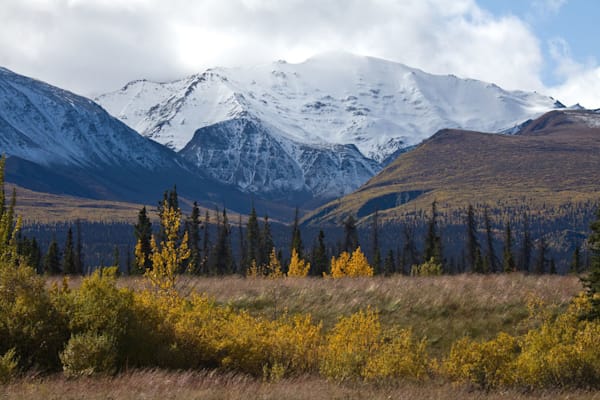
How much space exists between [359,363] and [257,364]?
236 cm

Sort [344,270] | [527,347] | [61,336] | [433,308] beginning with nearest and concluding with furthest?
1. [61,336]
2. [527,347]
3. [433,308]
4. [344,270]

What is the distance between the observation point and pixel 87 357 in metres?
13.7

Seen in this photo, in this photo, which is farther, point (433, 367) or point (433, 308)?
point (433, 308)

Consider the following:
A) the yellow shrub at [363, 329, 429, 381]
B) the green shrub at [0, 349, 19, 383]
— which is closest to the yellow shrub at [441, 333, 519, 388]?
the yellow shrub at [363, 329, 429, 381]

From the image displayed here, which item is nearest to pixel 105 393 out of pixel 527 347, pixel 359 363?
pixel 359 363

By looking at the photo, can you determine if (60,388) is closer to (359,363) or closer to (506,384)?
(359,363)

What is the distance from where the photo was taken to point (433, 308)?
81.4 feet

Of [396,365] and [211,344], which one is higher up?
[211,344]

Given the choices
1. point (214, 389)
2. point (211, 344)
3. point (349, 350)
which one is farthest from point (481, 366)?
point (214, 389)

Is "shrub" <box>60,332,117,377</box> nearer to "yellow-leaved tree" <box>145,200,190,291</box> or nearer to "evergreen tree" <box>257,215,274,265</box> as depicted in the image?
"yellow-leaved tree" <box>145,200,190,291</box>

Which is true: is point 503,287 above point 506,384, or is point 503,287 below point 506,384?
above

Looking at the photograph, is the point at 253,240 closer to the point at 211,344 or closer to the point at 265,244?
the point at 265,244

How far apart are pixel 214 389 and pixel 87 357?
275cm

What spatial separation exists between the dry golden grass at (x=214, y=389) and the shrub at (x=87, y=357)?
33 cm
